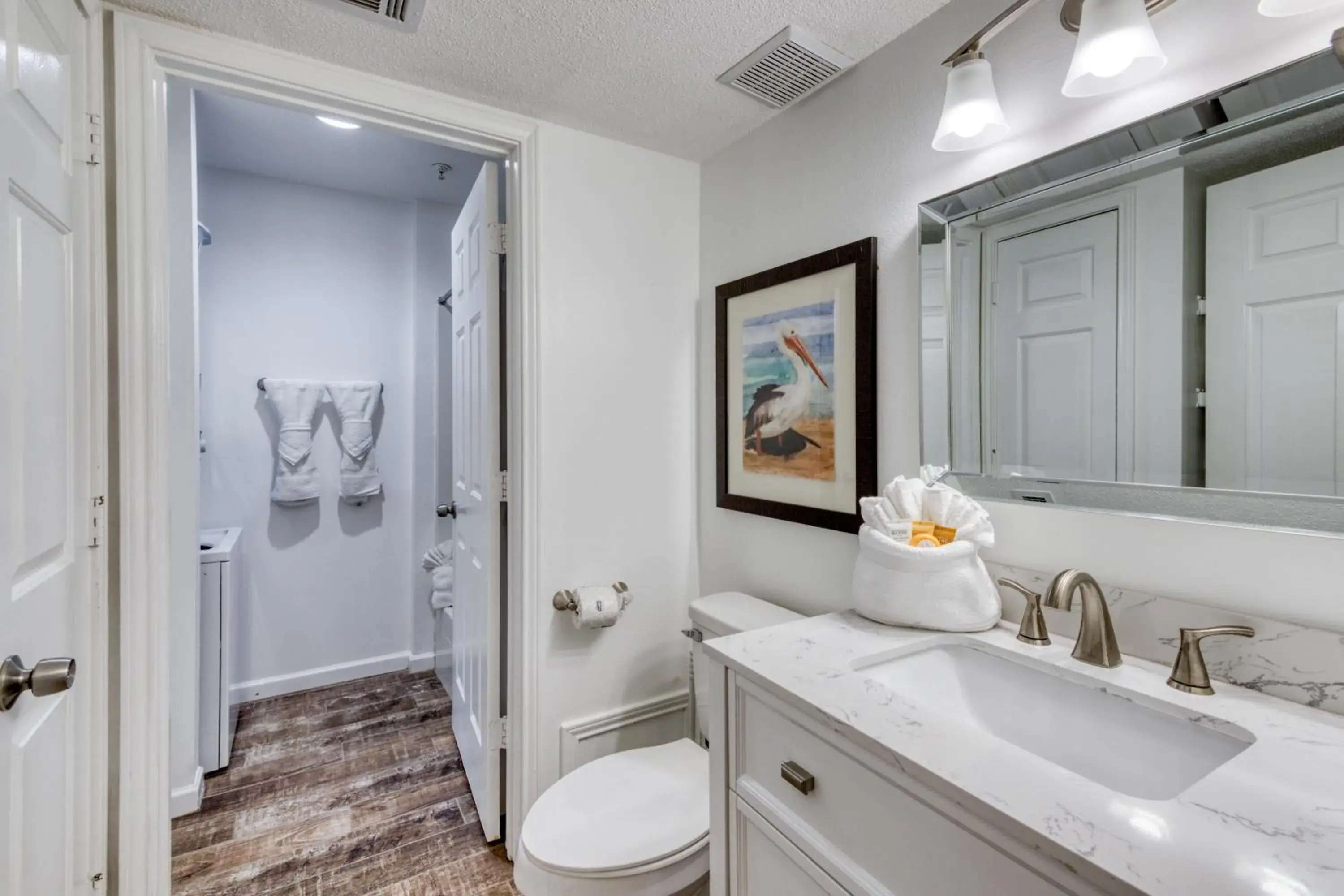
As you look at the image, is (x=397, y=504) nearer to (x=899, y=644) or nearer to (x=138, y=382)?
(x=138, y=382)

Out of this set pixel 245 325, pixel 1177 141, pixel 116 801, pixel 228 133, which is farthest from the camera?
pixel 245 325

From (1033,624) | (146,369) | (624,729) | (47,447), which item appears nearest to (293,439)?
(146,369)

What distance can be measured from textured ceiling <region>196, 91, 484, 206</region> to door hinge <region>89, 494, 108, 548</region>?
58.4 inches

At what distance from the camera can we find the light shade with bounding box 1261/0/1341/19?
2.45 ft

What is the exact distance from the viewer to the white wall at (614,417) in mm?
1706

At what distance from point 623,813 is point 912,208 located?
4.83 ft

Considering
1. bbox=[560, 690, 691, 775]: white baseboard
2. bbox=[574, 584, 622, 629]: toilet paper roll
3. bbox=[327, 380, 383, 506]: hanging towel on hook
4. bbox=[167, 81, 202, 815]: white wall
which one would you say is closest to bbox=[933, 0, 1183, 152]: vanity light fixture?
bbox=[574, 584, 622, 629]: toilet paper roll

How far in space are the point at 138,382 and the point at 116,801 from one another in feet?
2.90

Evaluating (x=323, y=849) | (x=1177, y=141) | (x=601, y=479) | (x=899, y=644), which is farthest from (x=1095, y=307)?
(x=323, y=849)

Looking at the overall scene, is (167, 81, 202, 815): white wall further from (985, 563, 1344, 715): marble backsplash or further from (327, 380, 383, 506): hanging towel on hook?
(985, 563, 1344, 715): marble backsplash

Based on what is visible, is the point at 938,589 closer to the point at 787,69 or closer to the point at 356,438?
the point at 787,69

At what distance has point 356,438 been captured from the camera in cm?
277

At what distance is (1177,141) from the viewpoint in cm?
90

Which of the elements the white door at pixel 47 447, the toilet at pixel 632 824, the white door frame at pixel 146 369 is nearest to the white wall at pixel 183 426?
the white door frame at pixel 146 369
